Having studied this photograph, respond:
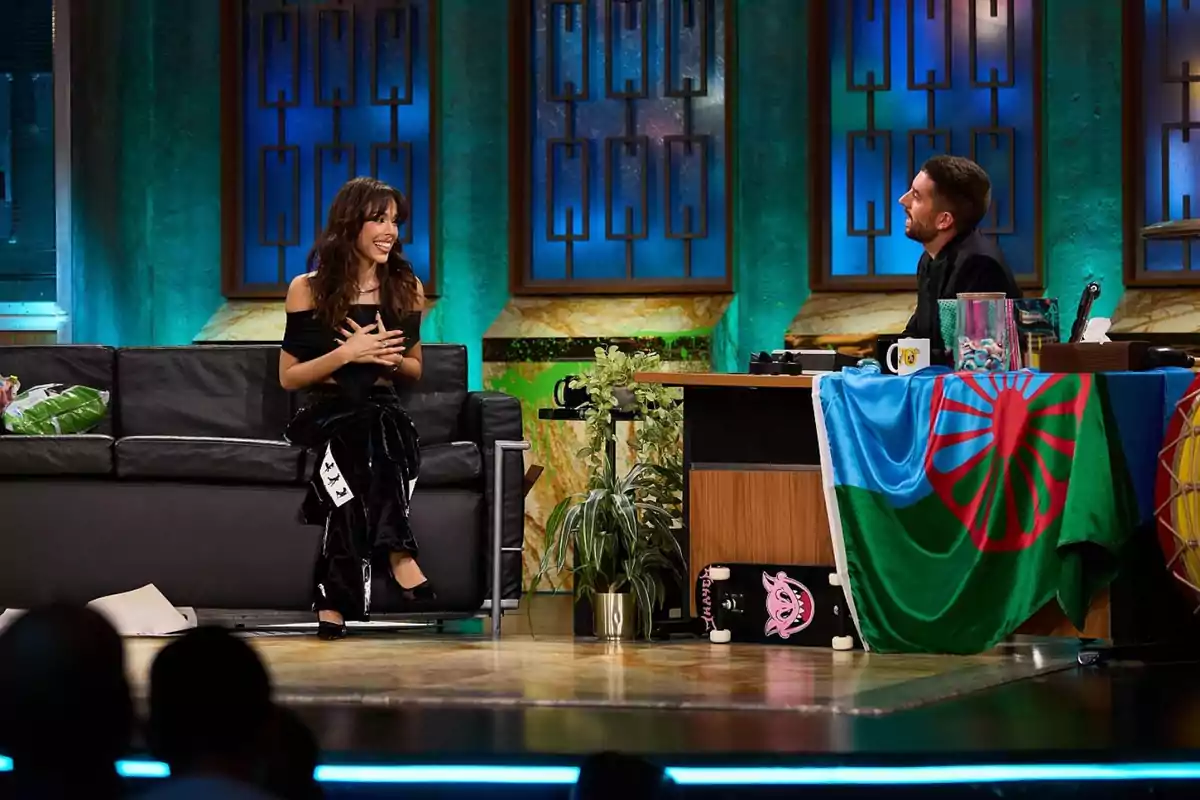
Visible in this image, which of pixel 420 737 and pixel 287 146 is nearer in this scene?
pixel 420 737

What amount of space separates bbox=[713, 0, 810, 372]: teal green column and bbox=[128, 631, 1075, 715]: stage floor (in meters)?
2.54

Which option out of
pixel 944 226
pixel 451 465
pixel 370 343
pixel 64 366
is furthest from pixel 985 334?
pixel 64 366

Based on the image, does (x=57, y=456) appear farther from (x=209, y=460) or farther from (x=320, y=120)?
(x=320, y=120)

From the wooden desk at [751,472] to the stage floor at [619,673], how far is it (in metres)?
0.28

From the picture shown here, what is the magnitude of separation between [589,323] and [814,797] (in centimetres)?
466

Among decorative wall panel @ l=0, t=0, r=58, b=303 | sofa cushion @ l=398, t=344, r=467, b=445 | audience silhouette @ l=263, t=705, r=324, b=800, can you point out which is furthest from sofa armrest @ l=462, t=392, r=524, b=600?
audience silhouette @ l=263, t=705, r=324, b=800

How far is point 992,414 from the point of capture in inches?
178

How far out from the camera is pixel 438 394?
5.54m

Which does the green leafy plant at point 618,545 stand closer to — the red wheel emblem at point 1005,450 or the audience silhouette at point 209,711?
the red wheel emblem at point 1005,450

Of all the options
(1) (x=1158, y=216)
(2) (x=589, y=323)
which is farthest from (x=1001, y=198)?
(2) (x=589, y=323)

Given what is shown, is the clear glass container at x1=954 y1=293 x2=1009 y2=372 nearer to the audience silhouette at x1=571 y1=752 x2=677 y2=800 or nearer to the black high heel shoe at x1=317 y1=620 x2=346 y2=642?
the black high heel shoe at x1=317 y1=620 x2=346 y2=642

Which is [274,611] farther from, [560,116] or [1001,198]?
[1001,198]

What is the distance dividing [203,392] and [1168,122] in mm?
3908

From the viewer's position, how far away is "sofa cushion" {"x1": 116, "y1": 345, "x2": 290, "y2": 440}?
563 centimetres
